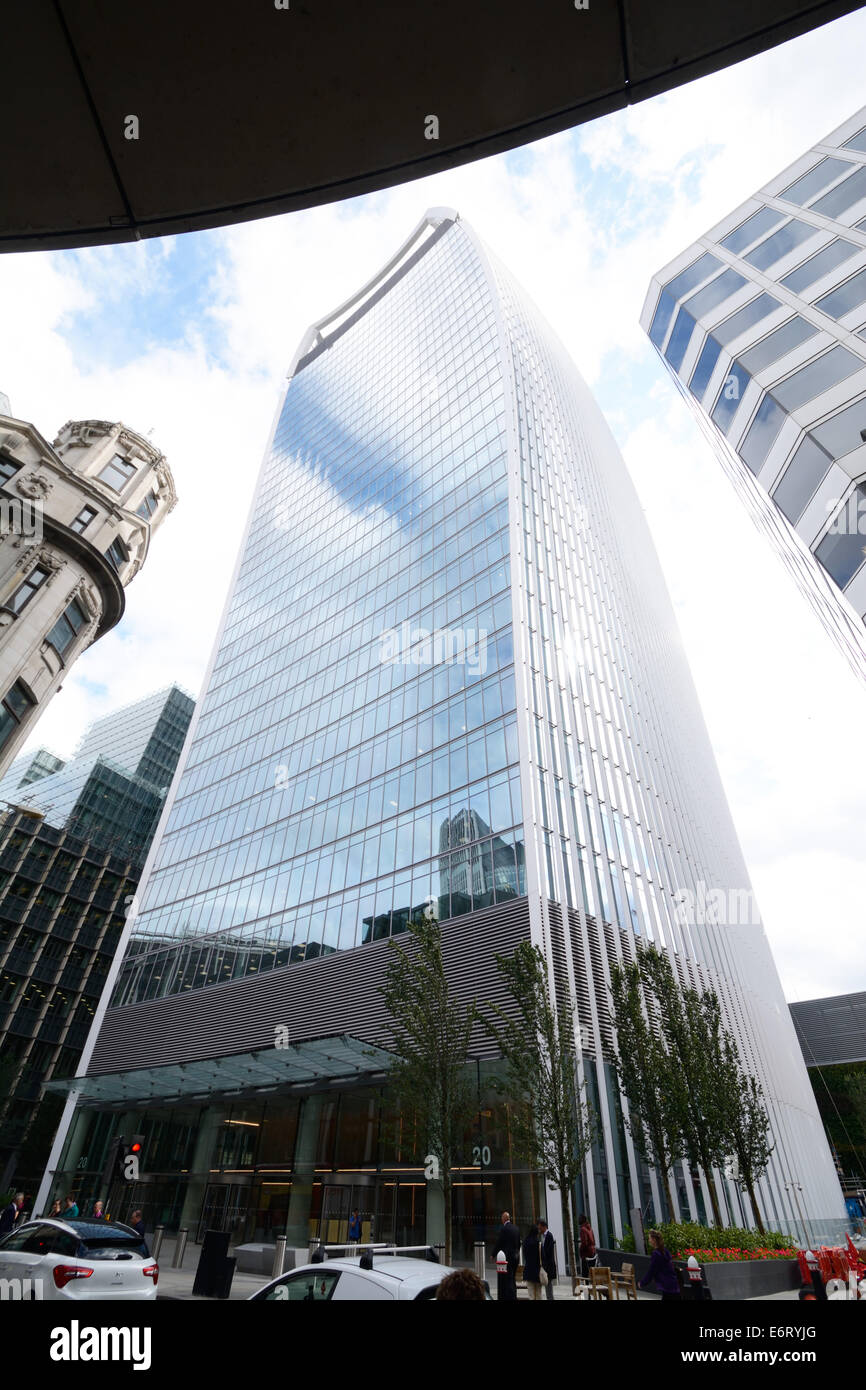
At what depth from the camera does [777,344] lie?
2144cm

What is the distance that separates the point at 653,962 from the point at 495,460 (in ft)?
102

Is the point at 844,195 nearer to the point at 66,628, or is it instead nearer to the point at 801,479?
the point at 801,479

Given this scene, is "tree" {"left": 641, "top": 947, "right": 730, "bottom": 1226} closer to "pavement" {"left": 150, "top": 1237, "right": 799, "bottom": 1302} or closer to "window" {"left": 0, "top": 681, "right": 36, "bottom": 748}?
"pavement" {"left": 150, "top": 1237, "right": 799, "bottom": 1302}

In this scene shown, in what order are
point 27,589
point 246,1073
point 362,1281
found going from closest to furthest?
point 362,1281 < point 27,589 < point 246,1073

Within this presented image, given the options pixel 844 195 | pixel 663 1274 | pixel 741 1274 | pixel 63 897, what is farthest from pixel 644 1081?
pixel 63 897

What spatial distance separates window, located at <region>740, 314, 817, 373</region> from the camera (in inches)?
819

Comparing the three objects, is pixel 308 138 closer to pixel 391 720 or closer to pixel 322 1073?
pixel 322 1073

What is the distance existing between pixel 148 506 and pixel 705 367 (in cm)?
2488

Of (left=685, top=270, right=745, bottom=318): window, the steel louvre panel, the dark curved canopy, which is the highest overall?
(left=685, top=270, right=745, bottom=318): window

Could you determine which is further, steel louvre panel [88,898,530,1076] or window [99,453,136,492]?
window [99,453,136,492]

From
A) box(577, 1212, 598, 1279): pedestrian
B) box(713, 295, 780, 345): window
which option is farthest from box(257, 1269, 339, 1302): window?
box(713, 295, 780, 345): window

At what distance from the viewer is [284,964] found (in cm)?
3541

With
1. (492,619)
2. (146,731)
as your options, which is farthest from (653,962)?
(146,731)

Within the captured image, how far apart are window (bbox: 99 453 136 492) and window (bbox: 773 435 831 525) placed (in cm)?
2630
